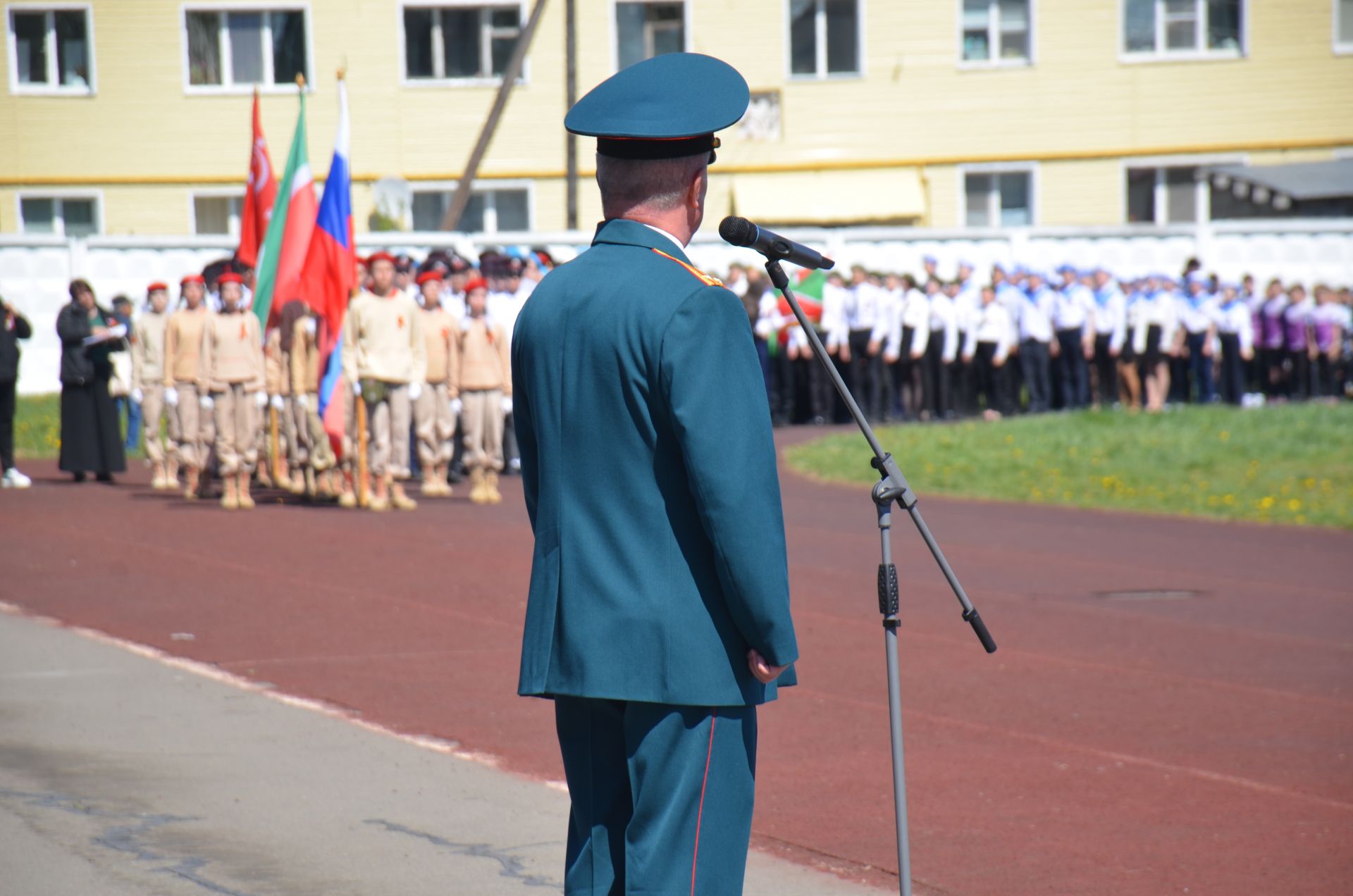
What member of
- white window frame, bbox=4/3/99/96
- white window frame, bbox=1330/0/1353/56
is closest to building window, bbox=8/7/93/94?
white window frame, bbox=4/3/99/96

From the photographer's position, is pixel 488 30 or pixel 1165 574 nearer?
pixel 1165 574

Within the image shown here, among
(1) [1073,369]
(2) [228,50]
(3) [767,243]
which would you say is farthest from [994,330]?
(3) [767,243]

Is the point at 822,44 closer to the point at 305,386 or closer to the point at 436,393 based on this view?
the point at 436,393

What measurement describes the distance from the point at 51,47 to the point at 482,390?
73.7 feet

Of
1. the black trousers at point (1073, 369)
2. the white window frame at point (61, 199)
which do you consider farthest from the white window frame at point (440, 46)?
the black trousers at point (1073, 369)

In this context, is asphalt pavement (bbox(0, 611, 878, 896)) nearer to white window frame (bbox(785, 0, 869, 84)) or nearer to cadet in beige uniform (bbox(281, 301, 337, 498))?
cadet in beige uniform (bbox(281, 301, 337, 498))

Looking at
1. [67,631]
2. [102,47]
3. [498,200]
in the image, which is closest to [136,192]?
[102,47]

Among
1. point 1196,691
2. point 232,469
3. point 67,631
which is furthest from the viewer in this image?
point 232,469

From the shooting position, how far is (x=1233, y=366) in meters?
25.9

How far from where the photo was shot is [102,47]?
34781 mm

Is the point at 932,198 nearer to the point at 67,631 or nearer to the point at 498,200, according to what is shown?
the point at 498,200

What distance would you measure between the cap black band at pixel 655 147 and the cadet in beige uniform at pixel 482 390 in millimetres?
13137

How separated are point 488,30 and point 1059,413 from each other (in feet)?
54.6

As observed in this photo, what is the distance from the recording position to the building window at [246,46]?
35.2m
